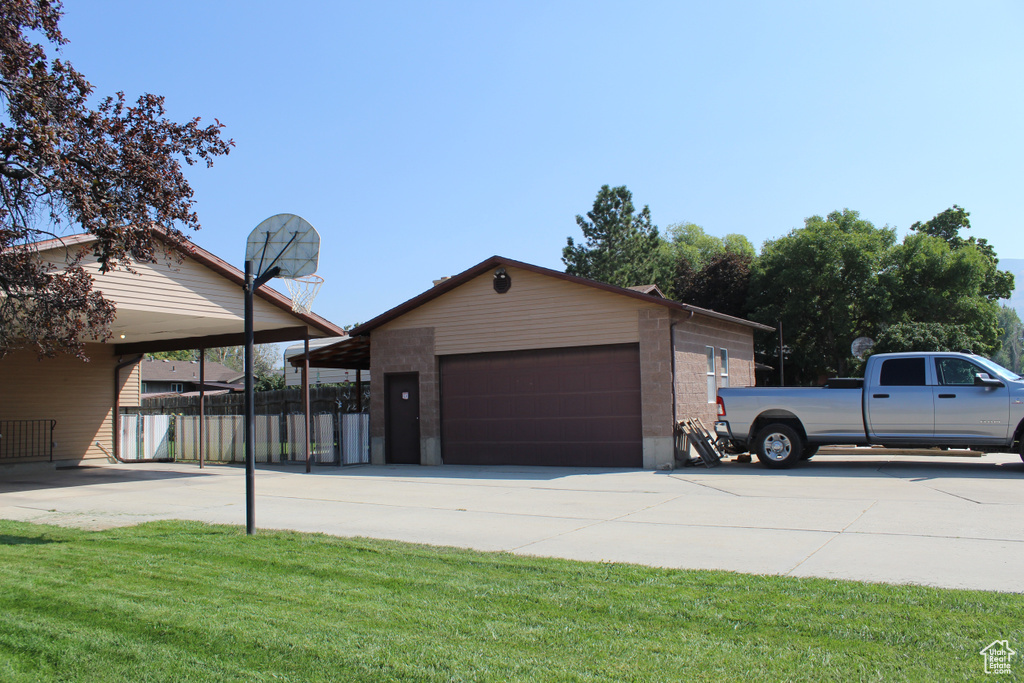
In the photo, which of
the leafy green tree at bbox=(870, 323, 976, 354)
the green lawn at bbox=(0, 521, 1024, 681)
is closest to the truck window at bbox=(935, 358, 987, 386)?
the green lawn at bbox=(0, 521, 1024, 681)

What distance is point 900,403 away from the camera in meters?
14.7

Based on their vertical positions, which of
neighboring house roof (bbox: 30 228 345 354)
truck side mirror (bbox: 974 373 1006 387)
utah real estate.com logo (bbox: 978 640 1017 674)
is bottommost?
utah real estate.com logo (bbox: 978 640 1017 674)

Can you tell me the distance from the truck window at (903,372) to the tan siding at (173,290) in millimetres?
12034

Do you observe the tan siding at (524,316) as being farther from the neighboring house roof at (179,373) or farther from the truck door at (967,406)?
the neighboring house roof at (179,373)

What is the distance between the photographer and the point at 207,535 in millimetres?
9219

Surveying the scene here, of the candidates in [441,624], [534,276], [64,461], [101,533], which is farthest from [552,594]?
[64,461]

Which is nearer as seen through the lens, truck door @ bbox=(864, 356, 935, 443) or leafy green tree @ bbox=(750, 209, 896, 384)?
truck door @ bbox=(864, 356, 935, 443)

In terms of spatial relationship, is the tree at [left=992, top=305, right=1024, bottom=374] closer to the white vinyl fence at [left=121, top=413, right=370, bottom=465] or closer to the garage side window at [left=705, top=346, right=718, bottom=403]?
the garage side window at [left=705, top=346, right=718, bottom=403]

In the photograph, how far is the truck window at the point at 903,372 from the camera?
48.4ft

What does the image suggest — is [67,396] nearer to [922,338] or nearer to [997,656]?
[997,656]

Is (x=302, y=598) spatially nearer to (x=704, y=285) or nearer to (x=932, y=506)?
(x=932, y=506)

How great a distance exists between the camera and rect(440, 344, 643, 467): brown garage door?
1745 cm

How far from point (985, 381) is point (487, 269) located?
10349 millimetres

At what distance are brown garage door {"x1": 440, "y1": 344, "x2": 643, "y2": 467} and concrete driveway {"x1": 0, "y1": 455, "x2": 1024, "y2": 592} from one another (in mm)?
877
